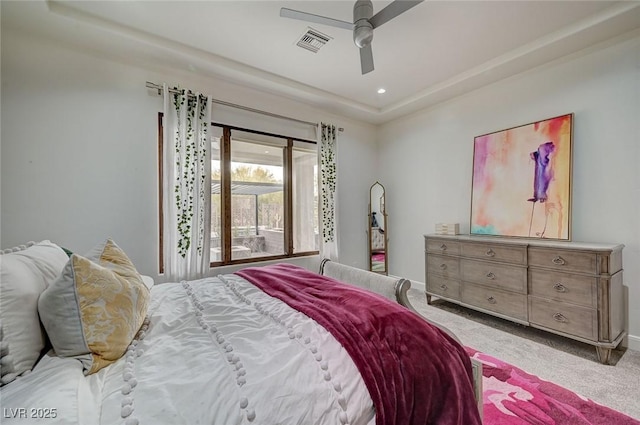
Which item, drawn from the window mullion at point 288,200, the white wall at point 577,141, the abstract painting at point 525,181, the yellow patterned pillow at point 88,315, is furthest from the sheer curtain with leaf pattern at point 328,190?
the yellow patterned pillow at point 88,315

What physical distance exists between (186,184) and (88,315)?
197 centimetres

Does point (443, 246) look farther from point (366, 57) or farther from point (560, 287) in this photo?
point (366, 57)

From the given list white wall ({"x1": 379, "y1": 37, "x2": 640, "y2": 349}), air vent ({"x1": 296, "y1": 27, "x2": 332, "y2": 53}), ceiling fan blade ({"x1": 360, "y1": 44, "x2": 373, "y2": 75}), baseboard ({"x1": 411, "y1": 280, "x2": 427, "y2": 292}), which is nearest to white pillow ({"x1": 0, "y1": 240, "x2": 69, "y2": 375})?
ceiling fan blade ({"x1": 360, "y1": 44, "x2": 373, "y2": 75})

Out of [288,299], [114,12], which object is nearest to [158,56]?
[114,12]

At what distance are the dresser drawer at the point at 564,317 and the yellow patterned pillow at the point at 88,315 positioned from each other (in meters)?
3.06

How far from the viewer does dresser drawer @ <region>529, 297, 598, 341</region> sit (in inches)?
81.6

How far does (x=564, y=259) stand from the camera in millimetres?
2215

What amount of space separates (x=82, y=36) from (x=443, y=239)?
4.09 meters

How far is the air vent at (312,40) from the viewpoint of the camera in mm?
2289

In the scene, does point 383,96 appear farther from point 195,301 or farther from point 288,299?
point 195,301

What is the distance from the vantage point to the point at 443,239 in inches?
124

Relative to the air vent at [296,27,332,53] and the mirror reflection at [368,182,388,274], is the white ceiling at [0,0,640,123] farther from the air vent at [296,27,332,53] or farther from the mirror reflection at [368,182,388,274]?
the mirror reflection at [368,182,388,274]

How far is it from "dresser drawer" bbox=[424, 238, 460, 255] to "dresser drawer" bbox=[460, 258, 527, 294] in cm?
15

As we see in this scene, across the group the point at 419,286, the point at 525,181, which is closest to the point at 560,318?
the point at 525,181
